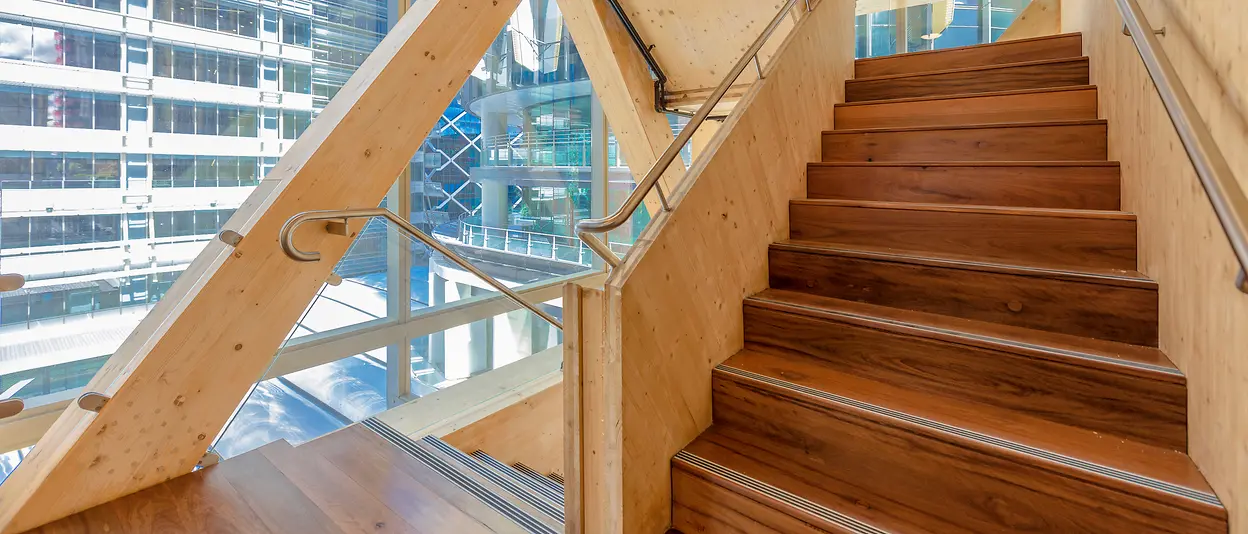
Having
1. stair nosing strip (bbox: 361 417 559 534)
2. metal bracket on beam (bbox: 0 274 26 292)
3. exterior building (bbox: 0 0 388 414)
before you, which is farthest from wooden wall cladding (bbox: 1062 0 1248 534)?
exterior building (bbox: 0 0 388 414)

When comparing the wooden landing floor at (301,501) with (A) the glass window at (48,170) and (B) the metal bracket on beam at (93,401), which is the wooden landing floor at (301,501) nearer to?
(B) the metal bracket on beam at (93,401)

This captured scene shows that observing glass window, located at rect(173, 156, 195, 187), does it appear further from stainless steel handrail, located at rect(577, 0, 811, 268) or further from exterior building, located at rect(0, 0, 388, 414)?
stainless steel handrail, located at rect(577, 0, 811, 268)

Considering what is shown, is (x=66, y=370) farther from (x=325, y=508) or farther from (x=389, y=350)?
(x=325, y=508)

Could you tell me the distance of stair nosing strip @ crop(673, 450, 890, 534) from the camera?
142 cm

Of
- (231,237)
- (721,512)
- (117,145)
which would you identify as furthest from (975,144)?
(117,145)

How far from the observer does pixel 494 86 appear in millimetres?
5129

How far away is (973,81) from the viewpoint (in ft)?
9.29

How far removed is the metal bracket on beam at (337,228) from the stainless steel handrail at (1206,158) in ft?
7.90

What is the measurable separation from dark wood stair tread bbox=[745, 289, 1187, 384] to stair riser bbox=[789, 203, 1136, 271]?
0.31 metres

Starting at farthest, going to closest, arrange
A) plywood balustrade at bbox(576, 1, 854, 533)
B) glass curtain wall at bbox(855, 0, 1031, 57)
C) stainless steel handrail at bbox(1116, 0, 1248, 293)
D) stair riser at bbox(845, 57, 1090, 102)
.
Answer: glass curtain wall at bbox(855, 0, 1031, 57), stair riser at bbox(845, 57, 1090, 102), plywood balustrade at bbox(576, 1, 854, 533), stainless steel handrail at bbox(1116, 0, 1248, 293)

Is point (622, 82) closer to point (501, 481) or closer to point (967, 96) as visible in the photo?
point (967, 96)

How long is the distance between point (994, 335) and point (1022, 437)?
13.4 inches

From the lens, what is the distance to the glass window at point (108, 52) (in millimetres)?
2916

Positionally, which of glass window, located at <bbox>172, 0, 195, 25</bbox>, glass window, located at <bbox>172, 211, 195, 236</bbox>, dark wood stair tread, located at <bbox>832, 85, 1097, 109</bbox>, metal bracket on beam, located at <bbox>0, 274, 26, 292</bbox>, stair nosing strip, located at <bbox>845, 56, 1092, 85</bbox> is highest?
glass window, located at <bbox>172, 0, 195, 25</bbox>
